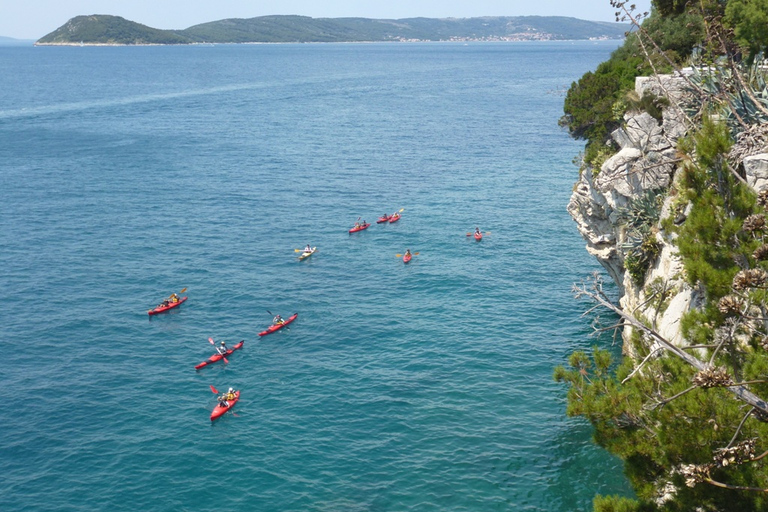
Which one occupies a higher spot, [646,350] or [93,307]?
[646,350]

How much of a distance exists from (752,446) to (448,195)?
210 feet

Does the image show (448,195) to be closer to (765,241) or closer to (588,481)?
(588,481)

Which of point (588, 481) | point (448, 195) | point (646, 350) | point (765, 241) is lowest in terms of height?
point (588, 481)

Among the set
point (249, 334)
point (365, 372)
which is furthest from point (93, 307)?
Answer: point (365, 372)

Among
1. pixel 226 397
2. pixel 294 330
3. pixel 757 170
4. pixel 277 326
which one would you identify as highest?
pixel 757 170

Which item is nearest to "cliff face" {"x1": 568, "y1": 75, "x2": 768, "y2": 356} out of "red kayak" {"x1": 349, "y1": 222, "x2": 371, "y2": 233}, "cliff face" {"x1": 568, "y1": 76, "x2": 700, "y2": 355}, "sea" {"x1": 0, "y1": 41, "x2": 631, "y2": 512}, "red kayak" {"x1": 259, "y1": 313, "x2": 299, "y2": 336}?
"cliff face" {"x1": 568, "y1": 76, "x2": 700, "y2": 355}

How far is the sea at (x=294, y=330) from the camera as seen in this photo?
105 feet

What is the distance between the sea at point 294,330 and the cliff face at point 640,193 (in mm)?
6449

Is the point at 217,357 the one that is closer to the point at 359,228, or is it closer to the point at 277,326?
the point at 277,326

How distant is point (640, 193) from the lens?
34125mm

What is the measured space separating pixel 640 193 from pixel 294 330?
75.8 feet

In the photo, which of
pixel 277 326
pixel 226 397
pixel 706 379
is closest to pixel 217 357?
pixel 277 326

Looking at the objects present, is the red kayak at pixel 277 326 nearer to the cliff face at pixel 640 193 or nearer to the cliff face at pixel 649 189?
the cliff face at pixel 649 189

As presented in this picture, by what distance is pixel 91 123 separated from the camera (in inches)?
4737
